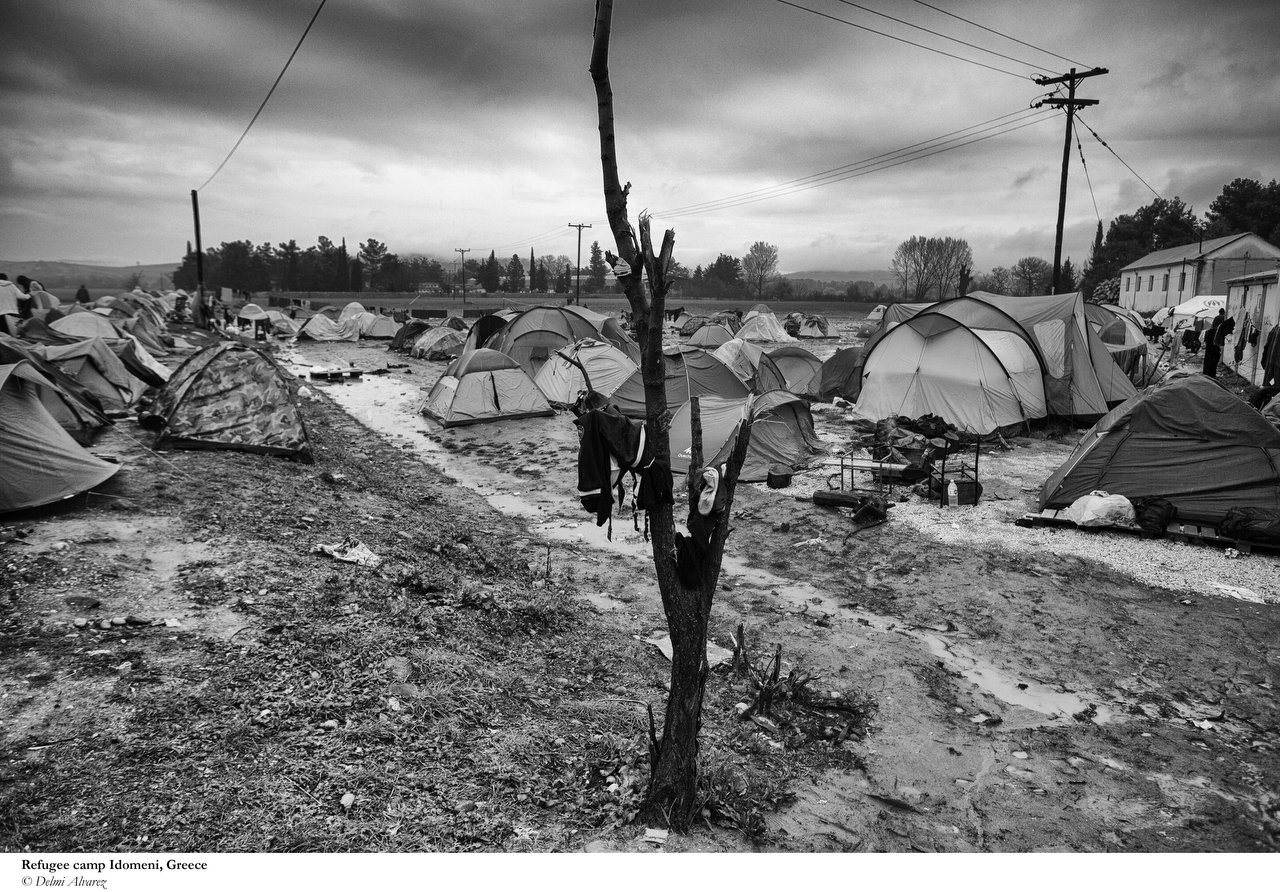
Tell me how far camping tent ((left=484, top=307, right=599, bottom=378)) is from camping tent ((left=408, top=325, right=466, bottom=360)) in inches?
266

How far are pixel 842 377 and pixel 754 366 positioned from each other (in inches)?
86.9

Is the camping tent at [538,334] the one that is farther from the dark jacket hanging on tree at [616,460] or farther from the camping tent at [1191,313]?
the camping tent at [1191,313]

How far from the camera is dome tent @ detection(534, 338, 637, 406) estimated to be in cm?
1669

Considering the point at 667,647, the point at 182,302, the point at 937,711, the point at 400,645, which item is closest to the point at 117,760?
the point at 400,645

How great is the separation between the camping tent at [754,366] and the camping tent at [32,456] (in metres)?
12.9

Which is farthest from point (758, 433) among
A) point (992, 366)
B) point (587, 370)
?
point (587, 370)

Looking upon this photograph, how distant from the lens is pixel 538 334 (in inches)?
819

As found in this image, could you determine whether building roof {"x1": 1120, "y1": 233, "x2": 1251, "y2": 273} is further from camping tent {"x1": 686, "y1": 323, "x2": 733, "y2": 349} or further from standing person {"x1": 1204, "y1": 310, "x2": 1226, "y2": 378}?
camping tent {"x1": 686, "y1": 323, "x2": 733, "y2": 349}

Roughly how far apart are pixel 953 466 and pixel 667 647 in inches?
304

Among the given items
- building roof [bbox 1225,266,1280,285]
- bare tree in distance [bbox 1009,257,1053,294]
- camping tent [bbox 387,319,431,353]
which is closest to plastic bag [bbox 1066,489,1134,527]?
building roof [bbox 1225,266,1280,285]

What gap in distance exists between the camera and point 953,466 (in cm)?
1217

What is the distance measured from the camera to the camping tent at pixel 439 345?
95.4ft

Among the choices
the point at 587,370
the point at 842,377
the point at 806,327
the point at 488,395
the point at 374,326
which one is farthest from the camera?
the point at 806,327

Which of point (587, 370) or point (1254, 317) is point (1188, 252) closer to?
point (1254, 317)
